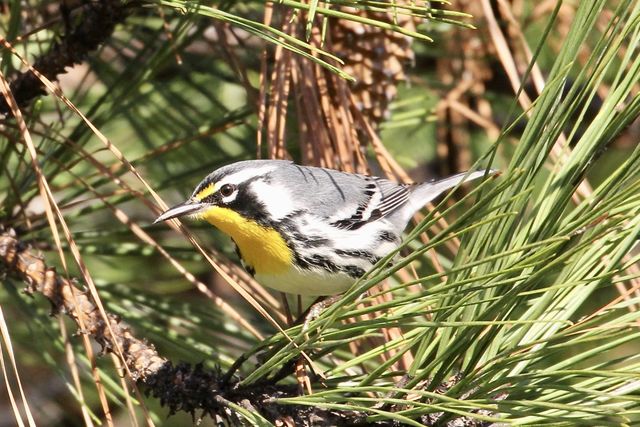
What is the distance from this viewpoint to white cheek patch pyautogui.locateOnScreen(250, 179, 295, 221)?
1.72m

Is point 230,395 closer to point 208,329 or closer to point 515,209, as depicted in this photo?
point 515,209

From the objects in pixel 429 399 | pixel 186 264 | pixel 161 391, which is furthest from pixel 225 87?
pixel 429 399

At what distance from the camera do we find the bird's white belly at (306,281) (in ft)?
5.41

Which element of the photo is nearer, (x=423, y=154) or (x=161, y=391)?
(x=161, y=391)

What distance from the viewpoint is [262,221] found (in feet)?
5.71

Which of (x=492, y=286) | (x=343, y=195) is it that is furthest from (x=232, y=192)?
(x=492, y=286)

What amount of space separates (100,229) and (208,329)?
294mm

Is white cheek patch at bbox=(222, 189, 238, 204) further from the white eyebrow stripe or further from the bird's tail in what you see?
the bird's tail

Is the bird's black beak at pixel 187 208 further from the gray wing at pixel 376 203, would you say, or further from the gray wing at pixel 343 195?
the gray wing at pixel 376 203

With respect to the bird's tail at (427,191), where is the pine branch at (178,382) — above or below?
below

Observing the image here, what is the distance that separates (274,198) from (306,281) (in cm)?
20

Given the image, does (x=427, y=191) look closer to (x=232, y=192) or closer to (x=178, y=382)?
(x=232, y=192)

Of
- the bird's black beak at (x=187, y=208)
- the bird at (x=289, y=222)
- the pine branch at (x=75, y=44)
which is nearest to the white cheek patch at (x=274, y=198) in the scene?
the bird at (x=289, y=222)

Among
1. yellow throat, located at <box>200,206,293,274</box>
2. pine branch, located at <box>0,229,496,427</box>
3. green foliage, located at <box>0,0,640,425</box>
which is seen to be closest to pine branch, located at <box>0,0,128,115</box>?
green foliage, located at <box>0,0,640,425</box>
